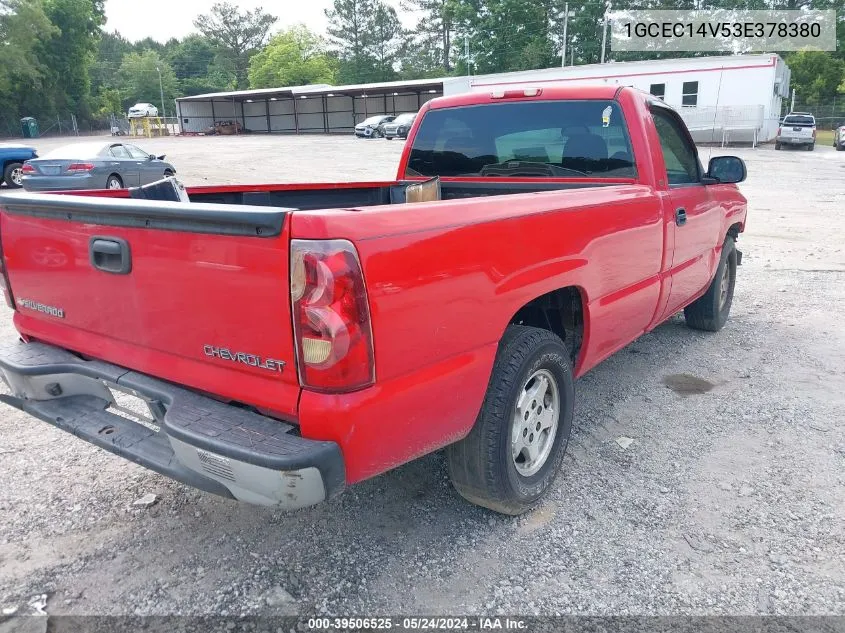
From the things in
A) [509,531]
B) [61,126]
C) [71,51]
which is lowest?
[509,531]

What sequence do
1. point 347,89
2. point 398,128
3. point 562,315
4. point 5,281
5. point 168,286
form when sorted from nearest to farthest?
point 168,286, point 5,281, point 562,315, point 398,128, point 347,89

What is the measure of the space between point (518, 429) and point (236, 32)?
335ft

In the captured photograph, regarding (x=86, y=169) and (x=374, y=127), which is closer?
(x=86, y=169)

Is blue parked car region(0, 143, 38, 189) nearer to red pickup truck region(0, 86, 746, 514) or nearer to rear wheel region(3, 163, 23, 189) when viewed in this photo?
rear wheel region(3, 163, 23, 189)

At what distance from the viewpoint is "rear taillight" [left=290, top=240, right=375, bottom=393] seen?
6.42ft

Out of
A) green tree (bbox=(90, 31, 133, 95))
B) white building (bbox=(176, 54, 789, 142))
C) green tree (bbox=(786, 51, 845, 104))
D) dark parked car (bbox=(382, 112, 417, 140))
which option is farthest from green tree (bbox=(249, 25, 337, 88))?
green tree (bbox=(786, 51, 845, 104))

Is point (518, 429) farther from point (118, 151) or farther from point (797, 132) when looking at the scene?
point (797, 132)

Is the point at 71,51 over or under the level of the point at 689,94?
over

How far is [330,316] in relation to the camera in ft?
6.49

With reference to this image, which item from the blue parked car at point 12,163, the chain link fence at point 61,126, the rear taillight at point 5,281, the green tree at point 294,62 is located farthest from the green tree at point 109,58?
the rear taillight at point 5,281

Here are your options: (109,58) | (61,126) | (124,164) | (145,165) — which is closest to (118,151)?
(124,164)

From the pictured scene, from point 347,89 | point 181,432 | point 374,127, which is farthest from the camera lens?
point 347,89

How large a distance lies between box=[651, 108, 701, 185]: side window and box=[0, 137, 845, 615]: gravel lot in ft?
4.85

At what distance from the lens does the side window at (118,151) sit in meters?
14.5
